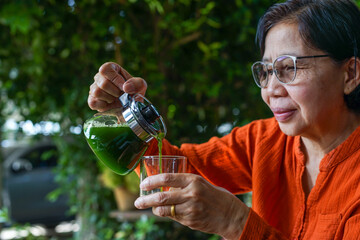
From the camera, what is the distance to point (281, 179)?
4.72ft

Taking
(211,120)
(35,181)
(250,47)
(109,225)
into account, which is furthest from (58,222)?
(250,47)

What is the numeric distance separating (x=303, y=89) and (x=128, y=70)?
1578 millimetres

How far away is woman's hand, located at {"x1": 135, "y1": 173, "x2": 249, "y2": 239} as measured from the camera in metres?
0.92

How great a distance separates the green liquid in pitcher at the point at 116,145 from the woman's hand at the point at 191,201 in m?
0.19

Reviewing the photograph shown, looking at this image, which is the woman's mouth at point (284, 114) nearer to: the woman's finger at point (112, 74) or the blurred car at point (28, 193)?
the woman's finger at point (112, 74)

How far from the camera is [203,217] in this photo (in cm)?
95

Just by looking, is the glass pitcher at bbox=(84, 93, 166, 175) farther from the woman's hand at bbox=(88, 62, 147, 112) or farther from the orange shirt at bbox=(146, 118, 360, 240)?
the orange shirt at bbox=(146, 118, 360, 240)

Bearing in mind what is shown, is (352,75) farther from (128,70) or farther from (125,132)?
(128,70)

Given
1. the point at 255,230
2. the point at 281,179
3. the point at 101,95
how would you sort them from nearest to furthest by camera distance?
the point at 255,230 < the point at 101,95 < the point at 281,179

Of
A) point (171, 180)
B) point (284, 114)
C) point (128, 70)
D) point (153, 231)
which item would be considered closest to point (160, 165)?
point (171, 180)

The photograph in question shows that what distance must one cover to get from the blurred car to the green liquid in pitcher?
5.22 metres

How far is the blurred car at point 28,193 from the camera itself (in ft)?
19.8

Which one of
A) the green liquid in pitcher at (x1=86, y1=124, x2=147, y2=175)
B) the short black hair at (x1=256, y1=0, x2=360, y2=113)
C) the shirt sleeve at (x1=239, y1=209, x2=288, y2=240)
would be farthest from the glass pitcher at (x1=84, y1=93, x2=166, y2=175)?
the short black hair at (x1=256, y1=0, x2=360, y2=113)

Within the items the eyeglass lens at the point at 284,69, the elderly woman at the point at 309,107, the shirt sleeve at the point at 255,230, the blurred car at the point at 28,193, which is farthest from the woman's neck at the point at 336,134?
the blurred car at the point at 28,193
